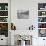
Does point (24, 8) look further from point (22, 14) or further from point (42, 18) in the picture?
point (42, 18)

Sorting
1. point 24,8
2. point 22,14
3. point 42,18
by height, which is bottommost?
point 42,18

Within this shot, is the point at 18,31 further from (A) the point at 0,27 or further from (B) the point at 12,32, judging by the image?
(A) the point at 0,27

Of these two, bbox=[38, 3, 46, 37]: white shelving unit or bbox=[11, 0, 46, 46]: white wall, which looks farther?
bbox=[38, 3, 46, 37]: white shelving unit

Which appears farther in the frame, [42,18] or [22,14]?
[42,18]

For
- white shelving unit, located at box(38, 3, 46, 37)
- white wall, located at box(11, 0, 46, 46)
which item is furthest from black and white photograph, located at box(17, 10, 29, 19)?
white shelving unit, located at box(38, 3, 46, 37)

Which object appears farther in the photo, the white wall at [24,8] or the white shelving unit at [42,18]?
the white shelving unit at [42,18]

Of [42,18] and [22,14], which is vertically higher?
[22,14]

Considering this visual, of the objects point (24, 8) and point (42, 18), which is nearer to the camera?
point (24, 8)

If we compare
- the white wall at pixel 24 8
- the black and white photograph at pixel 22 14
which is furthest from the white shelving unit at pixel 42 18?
the black and white photograph at pixel 22 14

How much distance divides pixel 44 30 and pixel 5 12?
222 cm

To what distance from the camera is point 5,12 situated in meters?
6.39

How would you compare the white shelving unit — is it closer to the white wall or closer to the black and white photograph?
the white wall

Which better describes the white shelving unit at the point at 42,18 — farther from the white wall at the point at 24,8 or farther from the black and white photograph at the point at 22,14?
the black and white photograph at the point at 22,14

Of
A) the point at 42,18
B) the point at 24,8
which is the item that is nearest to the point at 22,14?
the point at 24,8
